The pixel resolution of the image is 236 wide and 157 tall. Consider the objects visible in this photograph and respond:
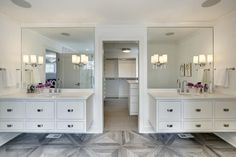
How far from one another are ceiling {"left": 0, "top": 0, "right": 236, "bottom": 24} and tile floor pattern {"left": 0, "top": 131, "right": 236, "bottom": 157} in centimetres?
225

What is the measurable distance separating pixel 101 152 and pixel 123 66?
644 cm

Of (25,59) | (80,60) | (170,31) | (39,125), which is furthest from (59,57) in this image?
(170,31)

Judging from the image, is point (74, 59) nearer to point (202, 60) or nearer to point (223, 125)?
point (202, 60)

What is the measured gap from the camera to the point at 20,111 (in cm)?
289

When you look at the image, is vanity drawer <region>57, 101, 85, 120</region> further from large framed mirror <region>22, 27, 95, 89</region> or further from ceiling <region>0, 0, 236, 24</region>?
ceiling <region>0, 0, 236, 24</region>

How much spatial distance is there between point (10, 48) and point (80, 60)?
1.28m

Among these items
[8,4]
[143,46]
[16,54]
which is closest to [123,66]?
[143,46]

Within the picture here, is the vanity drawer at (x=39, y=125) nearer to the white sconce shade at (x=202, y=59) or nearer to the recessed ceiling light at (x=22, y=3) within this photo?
the recessed ceiling light at (x=22, y=3)

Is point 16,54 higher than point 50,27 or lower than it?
lower

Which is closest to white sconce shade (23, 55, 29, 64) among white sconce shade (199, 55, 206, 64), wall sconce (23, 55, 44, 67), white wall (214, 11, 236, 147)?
wall sconce (23, 55, 44, 67)

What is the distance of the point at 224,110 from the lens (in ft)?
9.52

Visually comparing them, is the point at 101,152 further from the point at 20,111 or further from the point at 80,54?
the point at 80,54

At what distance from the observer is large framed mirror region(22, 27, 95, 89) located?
366cm

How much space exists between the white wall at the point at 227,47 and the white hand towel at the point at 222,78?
70 mm
